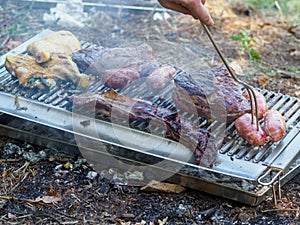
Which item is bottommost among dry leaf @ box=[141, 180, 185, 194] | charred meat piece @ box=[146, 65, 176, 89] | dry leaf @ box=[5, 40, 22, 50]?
dry leaf @ box=[5, 40, 22, 50]

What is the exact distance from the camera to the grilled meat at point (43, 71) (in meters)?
4.59

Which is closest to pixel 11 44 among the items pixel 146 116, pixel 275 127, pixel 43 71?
pixel 43 71

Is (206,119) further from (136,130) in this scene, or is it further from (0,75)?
(0,75)

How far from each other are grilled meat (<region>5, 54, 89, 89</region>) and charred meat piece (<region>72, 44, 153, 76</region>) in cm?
9

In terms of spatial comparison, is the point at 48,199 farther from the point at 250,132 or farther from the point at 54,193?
the point at 250,132

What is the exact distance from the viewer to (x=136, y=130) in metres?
4.09

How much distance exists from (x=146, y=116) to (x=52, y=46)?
1.37 meters

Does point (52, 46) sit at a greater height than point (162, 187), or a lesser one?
greater

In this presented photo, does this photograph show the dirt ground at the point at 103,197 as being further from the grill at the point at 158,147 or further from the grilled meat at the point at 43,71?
the grilled meat at the point at 43,71

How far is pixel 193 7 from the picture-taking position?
3.39 meters

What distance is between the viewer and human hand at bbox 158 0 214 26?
3.38 m

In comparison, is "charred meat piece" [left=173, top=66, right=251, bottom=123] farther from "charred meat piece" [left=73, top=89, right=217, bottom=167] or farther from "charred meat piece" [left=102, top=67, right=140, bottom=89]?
"charred meat piece" [left=102, top=67, right=140, bottom=89]

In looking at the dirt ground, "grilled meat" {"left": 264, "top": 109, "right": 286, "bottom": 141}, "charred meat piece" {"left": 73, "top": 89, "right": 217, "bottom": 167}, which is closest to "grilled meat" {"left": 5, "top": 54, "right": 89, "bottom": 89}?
"charred meat piece" {"left": 73, "top": 89, "right": 217, "bottom": 167}

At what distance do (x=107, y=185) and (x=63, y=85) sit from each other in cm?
106
